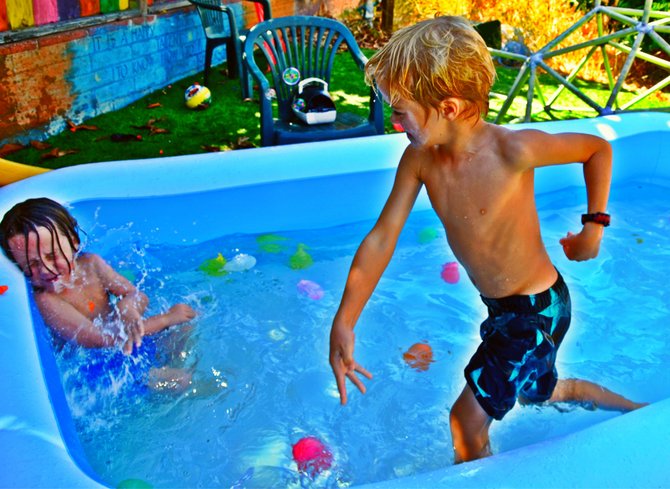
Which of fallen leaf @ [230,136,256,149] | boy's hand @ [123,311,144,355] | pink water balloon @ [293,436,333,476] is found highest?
boy's hand @ [123,311,144,355]

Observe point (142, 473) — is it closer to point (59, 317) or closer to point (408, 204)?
point (59, 317)

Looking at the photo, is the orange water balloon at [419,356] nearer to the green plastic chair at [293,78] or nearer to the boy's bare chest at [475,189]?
the boy's bare chest at [475,189]

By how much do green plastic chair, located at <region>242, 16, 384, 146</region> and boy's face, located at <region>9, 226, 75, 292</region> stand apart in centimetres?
196

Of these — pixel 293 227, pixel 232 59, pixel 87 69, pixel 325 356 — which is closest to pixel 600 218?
pixel 325 356

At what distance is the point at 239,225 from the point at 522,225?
2.12 metres

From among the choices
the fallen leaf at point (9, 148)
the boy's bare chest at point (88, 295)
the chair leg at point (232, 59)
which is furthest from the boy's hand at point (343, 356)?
the chair leg at point (232, 59)

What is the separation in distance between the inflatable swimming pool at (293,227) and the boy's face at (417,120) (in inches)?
33.4

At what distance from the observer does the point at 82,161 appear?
4660 millimetres

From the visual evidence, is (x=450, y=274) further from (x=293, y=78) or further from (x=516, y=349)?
(x=293, y=78)

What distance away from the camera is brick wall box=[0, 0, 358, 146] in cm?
476

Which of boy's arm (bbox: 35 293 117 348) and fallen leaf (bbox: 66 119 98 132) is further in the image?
fallen leaf (bbox: 66 119 98 132)

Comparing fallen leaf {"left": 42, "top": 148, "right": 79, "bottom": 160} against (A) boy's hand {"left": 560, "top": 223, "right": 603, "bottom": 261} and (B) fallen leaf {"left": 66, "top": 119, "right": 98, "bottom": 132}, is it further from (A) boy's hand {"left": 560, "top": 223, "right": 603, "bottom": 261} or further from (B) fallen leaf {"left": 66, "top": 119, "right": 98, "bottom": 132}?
(A) boy's hand {"left": 560, "top": 223, "right": 603, "bottom": 261}

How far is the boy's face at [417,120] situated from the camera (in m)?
1.76

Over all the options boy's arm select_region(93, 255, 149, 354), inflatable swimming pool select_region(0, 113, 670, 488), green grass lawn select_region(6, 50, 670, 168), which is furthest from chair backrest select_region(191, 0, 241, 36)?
boy's arm select_region(93, 255, 149, 354)
